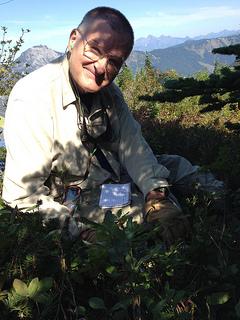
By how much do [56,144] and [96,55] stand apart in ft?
2.68

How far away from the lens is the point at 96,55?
11.5ft

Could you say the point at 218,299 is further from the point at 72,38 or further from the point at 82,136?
the point at 72,38

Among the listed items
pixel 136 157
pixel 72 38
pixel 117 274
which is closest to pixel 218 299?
pixel 117 274

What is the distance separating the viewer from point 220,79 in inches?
125

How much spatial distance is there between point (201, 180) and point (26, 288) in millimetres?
→ 2901

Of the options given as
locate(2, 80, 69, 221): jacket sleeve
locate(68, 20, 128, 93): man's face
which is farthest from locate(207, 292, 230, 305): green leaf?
locate(68, 20, 128, 93): man's face

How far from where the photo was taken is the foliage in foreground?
185 centimetres

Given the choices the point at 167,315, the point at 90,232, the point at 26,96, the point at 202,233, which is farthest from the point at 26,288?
the point at 26,96

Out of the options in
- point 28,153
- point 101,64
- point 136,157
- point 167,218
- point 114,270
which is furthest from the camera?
point 136,157

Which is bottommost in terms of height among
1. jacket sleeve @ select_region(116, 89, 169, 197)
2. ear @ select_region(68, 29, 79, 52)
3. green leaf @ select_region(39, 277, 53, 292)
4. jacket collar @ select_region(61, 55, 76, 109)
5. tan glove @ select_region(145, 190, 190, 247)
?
tan glove @ select_region(145, 190, 190, 247)

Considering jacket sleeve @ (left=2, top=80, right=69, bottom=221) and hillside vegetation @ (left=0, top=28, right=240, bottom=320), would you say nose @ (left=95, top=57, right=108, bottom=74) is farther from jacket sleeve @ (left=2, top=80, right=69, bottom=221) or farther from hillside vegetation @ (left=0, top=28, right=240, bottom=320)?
hillside vegetation @ (left=0, top=28, right=240, bottom=320)

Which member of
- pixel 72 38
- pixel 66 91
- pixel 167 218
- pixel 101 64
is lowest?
pixel 167 218

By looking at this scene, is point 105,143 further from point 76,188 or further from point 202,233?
point 202,233

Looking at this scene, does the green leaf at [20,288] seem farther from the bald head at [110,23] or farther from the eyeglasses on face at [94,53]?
the bald head at [110,23]
